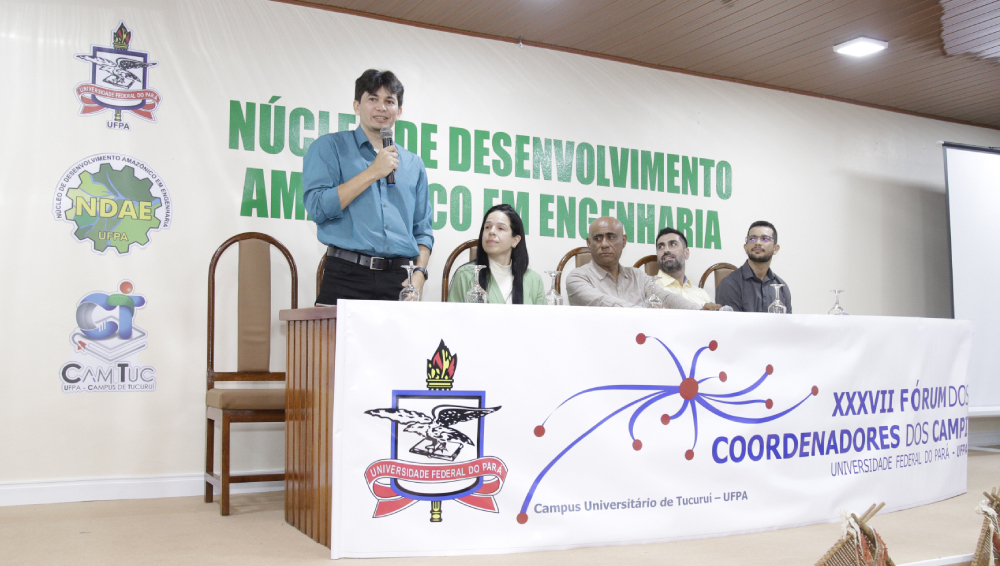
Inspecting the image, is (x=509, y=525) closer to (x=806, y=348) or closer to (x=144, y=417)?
(x=806, y=348)

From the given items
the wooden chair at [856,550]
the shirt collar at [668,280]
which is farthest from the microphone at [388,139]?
the shirt collar at [668,280]

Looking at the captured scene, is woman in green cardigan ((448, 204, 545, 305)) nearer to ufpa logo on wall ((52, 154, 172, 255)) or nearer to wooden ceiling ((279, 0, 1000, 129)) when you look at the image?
wooden ceiling ((279, 0, 1000, 129))

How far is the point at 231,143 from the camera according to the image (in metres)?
3.51

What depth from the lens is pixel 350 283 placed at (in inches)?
108

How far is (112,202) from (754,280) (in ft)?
10.5

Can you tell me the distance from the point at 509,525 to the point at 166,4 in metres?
2.83

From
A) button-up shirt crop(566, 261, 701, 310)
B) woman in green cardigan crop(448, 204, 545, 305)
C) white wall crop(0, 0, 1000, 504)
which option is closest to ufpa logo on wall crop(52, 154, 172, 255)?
white wall crop(0, 0, 1000, 504)

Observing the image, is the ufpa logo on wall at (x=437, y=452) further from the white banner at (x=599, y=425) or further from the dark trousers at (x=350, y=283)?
the dark trousers at (x=350, y=283)

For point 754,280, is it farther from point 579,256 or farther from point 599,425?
point 599,425

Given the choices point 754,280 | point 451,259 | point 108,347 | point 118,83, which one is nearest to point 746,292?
point 754,280

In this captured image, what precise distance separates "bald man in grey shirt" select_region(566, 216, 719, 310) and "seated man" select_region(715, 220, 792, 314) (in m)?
0.54

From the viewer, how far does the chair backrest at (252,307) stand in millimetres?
3232

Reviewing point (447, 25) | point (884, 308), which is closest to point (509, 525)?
point (447, 25)

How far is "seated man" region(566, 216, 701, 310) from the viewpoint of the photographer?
3447mm
